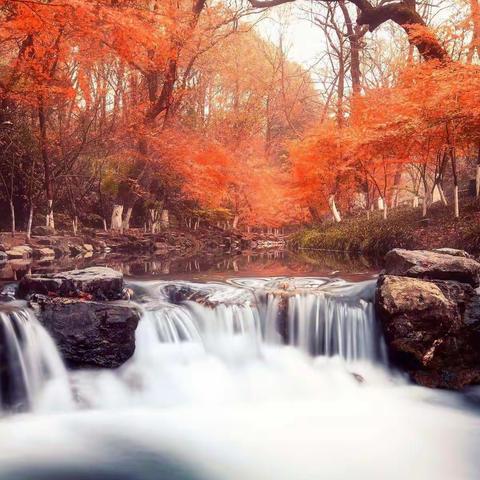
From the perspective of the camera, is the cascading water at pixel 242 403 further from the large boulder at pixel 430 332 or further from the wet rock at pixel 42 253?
the wet rock at pixel 42 253

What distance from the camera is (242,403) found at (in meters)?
6.55

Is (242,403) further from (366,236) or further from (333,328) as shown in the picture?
(366,236)

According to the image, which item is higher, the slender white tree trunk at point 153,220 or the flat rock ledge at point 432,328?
the slender white tree trunk at point 153,220

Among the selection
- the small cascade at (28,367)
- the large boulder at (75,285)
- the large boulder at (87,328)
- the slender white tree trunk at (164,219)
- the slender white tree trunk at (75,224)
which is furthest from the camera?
the slender white tree trunk at (164,219)

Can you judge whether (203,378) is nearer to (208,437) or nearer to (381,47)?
(208,437)

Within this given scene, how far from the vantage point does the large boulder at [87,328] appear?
626 cm

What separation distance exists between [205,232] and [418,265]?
21.5 m

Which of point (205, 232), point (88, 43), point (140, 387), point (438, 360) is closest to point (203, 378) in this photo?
point (140, 387)

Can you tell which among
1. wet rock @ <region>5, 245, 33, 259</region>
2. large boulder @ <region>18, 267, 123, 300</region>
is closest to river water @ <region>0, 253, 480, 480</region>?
large boulder @ <region>18, 267, 123, 300</region>

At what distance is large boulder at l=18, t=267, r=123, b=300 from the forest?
547 cm

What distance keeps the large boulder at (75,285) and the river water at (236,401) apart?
49 centimetres

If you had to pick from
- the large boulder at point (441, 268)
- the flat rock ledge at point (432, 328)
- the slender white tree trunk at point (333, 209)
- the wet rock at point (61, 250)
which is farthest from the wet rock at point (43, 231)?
the flat rock ledge at point (432, 328)

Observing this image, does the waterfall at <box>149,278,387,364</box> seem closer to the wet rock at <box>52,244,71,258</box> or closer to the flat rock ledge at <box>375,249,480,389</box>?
the flat rock ledge at <box>375,249,480,389</box>

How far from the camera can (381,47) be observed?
112ft
